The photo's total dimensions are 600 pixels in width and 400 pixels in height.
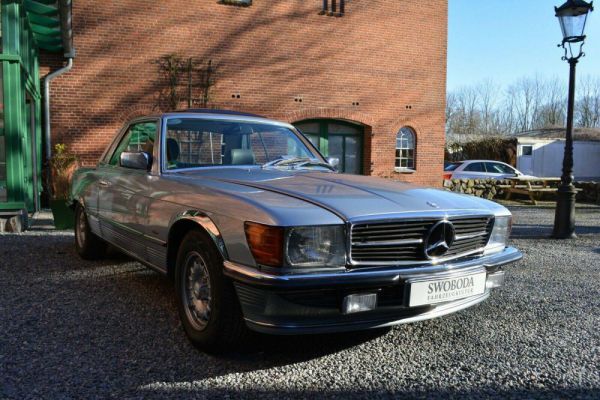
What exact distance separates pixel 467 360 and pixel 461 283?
0.51m

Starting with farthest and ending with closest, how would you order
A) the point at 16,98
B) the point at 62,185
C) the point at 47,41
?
the point at 47,41 → the point at 62,185 → the point at 16,98

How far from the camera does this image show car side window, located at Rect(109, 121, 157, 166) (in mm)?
4273

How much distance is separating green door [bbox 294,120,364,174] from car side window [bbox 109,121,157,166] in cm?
995

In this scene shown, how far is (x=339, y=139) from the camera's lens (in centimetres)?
1523

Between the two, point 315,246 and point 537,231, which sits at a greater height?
point 315,246

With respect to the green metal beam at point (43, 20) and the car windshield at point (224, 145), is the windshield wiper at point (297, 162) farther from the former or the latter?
the green metal beam at point (43, 20)

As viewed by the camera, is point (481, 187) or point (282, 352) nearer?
point (282, 352)

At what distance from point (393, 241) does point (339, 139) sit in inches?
497

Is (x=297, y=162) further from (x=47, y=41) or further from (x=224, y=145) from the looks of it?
(x=47, y=41)

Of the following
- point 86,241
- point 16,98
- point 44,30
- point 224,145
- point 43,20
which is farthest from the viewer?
point 44,30

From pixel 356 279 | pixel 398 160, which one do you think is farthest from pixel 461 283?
pixel 398 160

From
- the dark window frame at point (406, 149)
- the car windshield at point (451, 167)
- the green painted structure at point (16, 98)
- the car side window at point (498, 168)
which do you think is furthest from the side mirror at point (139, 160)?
the car side window at point (498, 168)

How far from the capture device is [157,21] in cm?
1261

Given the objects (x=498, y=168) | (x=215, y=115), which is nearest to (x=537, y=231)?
(x=215, y=115)
